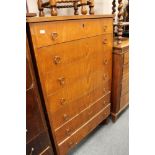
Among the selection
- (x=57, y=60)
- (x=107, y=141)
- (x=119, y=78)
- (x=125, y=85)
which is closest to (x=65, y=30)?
(x=57, y=60)

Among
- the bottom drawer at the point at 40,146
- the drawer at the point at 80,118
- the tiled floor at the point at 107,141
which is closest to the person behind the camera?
the bottom drawer at the point at 40,146

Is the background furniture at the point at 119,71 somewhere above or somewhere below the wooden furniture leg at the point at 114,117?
above

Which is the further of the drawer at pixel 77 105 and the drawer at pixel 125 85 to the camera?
the drawer at pixel 125 85

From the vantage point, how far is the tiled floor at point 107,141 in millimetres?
1580

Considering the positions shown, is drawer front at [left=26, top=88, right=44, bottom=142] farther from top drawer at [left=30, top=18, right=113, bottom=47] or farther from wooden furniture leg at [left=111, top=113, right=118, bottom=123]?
wooden furniture leg at [left=111, top=113, right=118, bottom=123]

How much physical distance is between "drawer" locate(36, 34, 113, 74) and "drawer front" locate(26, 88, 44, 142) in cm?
17

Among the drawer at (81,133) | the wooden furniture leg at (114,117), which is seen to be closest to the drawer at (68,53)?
the drawer at (81,133)

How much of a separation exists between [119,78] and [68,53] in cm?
76

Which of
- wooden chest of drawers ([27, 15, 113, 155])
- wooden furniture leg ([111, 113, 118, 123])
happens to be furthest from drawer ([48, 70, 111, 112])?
wooden furniture leg ([111, 113, 118, 123])

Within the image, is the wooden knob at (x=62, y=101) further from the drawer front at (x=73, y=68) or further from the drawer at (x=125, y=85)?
the drawer at (x=125, y=85)

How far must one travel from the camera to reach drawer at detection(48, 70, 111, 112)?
3.92 ft
